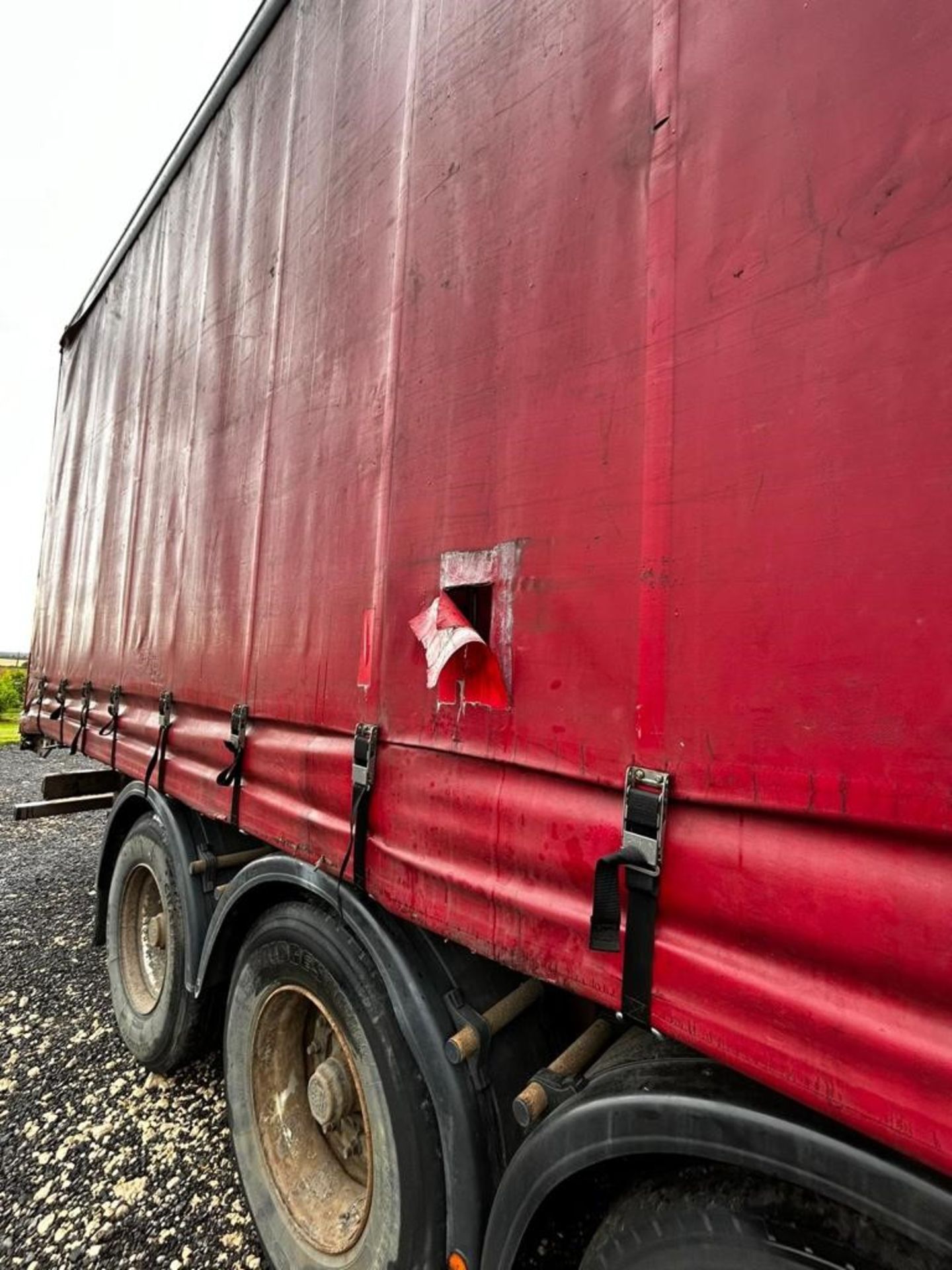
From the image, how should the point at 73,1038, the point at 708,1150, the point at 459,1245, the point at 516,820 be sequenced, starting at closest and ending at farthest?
the point at 708,1150
the point at 516,820
the point at 459,1245
the point at 73,1038

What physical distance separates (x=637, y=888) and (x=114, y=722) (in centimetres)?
332

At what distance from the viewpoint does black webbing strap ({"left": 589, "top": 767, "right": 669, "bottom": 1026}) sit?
3.25 ft

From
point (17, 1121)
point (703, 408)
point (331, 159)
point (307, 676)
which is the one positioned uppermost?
point (331, 159)

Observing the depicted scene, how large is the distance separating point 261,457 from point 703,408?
167 cm

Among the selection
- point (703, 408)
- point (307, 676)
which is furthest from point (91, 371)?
point (703, 408)

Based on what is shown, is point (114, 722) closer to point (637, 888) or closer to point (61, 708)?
point (61, 708)

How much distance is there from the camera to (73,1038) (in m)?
3.17

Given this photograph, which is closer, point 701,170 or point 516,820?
point 701,170

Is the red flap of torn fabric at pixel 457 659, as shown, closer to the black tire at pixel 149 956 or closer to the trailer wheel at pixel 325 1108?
the trailer wheel at pixel 325 1108

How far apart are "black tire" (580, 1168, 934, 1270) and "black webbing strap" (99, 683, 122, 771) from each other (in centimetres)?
319

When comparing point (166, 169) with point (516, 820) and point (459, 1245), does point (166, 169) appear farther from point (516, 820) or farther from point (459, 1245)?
point (459, 1245)

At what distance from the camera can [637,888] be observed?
101 cm

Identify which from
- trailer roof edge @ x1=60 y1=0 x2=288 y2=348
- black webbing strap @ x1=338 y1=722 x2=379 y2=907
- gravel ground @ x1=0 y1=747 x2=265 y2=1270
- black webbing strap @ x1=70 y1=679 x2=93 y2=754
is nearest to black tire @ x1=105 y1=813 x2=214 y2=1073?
gravel ground @ x1=0 y1=747 x2=265 y2=1270

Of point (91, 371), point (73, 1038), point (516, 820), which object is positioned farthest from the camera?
point (91, 371)
